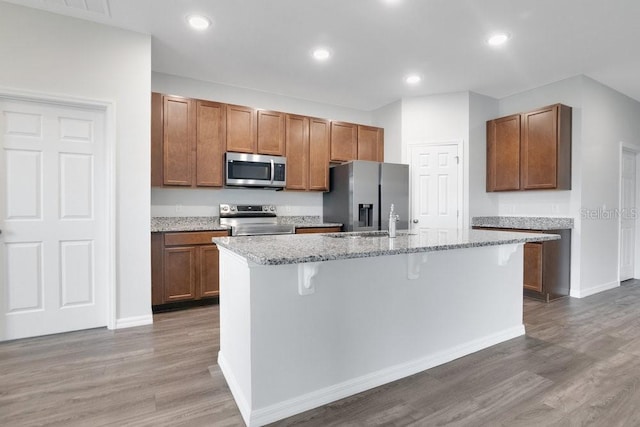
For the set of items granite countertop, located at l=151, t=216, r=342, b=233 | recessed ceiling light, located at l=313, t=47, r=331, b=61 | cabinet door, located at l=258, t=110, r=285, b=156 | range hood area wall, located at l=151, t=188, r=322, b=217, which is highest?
recessed ceiling light, located at l=313, t=47, r=331, b=61

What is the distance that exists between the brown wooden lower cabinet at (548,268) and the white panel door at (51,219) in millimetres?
4535

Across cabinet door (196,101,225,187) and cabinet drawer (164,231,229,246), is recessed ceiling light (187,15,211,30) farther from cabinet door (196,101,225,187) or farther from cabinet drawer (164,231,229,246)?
cabinet drawer (164,231,229,246)

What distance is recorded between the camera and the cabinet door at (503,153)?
445cm

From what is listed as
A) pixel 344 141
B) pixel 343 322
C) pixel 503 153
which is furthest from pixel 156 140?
pixel 503 153

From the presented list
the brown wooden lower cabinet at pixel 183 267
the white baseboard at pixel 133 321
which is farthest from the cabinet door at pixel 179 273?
the white baseboard at pixel 133 321

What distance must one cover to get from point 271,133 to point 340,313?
3.03 m

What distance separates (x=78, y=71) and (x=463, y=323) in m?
3.75

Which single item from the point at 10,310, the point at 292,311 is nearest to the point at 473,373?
the point at 292,311

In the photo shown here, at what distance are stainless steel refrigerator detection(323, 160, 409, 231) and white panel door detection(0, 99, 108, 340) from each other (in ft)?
9.03

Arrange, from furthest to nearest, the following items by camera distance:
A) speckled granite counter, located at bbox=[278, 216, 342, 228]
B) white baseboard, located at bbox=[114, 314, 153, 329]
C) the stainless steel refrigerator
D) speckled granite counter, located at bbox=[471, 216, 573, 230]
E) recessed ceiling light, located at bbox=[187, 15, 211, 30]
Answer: speckled granite counter, located at bbox=[278, 216, 342, 228], the stainless steel refrigerator, speckled granite counter, located at bbox=[471, 216, 573, 230], white baseboard, located at bbox=[114, 314, 153, 329], recessed ceiling light, located at bbox=[187, 15, 211, 30]

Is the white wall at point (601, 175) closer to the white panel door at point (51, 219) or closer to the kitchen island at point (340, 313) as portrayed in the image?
the kitchen island at point (340, 313)

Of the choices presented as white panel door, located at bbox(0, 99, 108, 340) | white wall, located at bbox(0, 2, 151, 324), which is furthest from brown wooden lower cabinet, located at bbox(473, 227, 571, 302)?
white panel door, located at bbox(0, 99, 108, 340)

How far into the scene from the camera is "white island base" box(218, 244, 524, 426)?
1.70 m

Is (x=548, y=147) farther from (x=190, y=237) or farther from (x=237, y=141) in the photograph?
(x=190, y=237)
